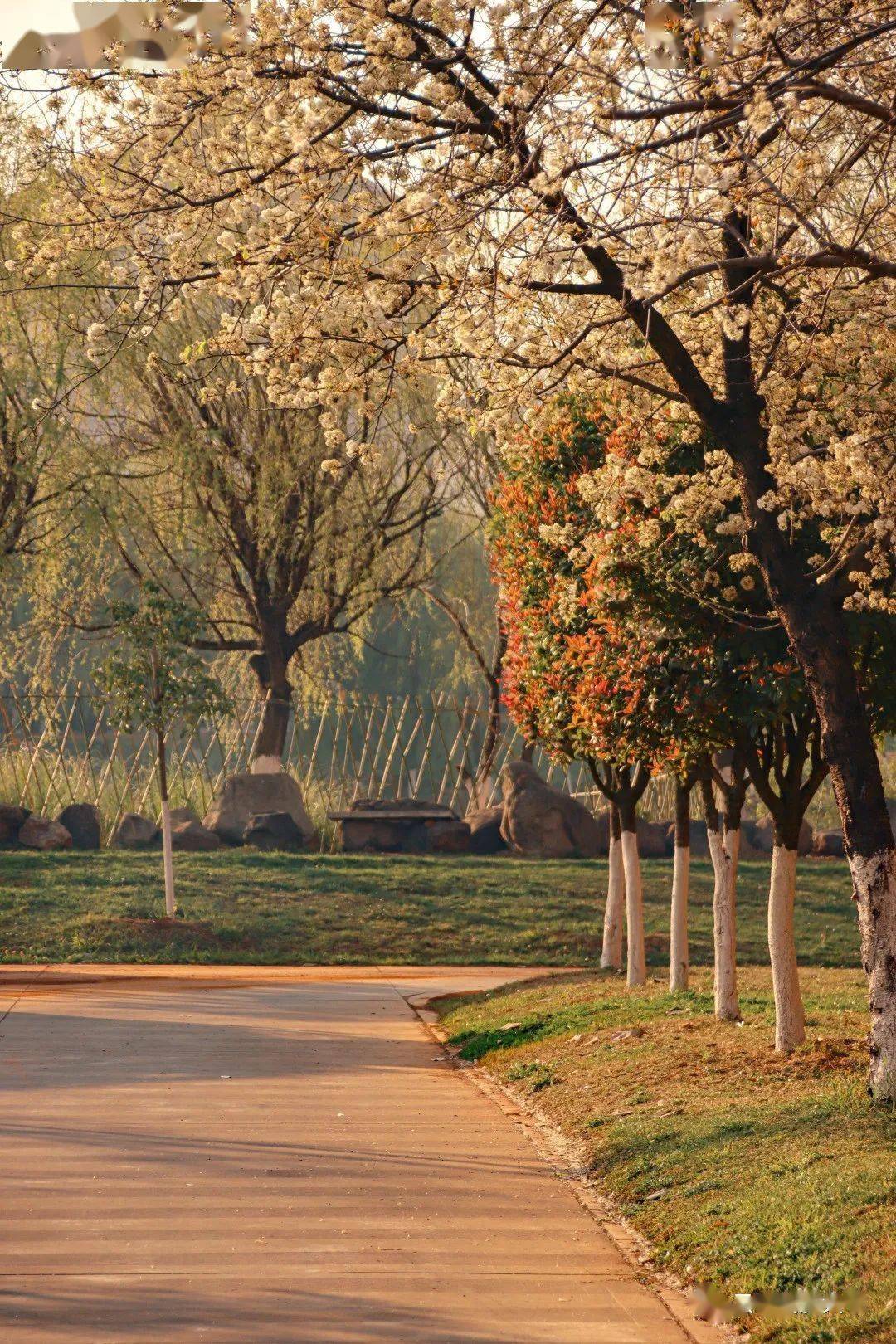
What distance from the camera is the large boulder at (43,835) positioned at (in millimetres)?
25516

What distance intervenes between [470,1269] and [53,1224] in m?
1.69

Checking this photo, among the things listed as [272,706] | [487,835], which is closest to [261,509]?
[272,706]

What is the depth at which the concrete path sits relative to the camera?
17.9ft

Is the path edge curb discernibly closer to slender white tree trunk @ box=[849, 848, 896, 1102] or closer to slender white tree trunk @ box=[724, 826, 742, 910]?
slender white tree trunk @ box=[849, 848, 896, 1102]

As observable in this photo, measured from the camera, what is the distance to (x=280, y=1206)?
697 cm

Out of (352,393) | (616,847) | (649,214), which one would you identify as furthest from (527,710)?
(649,214)

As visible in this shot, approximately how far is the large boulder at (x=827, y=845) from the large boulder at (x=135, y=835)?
10.9 meters

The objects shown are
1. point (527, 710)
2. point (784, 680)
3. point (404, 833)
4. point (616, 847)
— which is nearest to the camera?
point (784, 680)

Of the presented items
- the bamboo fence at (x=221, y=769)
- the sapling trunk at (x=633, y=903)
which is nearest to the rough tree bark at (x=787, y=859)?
the sapling trunk at (x=633, y=903)

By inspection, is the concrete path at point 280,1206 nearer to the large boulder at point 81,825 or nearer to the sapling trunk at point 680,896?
the sapling trunk at point 680,896

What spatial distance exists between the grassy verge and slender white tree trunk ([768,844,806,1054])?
0.47 feet

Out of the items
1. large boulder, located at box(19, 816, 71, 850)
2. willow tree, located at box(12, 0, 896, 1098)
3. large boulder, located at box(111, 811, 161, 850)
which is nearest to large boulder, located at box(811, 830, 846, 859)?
large boulder, located at box(111, 811, 161, 850)

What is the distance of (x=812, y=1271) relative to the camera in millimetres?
5773

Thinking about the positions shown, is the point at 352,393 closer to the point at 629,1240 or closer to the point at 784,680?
the point at 784,680
